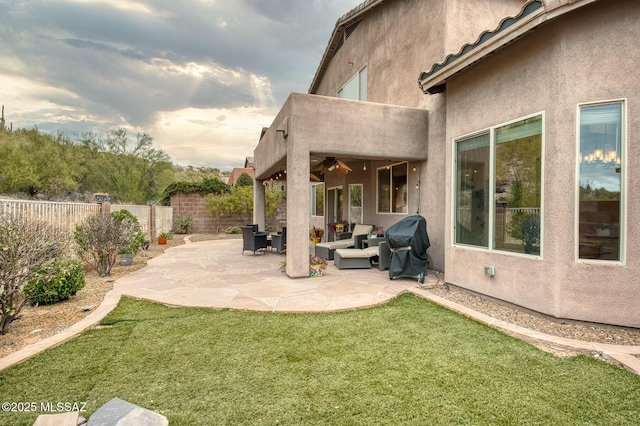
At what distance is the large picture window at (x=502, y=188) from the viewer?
4.55m

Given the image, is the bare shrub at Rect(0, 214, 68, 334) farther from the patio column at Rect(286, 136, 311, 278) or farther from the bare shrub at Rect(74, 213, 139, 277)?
the patio column at Rect(286, 136, 311, 278)

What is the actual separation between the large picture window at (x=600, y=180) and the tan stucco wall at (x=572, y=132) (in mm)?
96

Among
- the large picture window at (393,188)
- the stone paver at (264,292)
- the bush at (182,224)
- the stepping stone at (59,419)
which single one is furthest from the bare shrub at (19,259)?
the bush at (182,224)

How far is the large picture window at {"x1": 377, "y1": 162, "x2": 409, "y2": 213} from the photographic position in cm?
868

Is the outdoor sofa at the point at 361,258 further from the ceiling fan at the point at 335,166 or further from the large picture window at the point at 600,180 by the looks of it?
the large picture window at the point at 600,180

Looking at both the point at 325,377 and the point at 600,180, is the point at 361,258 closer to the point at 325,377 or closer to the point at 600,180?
the point at 600,180

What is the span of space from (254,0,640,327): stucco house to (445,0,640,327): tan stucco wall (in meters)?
0.01

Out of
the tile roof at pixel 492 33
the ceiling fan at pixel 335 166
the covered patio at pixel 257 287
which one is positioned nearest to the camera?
the tile roof at pixel 492 33

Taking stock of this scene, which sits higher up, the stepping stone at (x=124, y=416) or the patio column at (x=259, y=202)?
the patio column at (x=259, y=202)

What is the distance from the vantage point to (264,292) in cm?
573

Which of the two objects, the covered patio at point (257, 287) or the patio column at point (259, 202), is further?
the patio column at point (259, 202)

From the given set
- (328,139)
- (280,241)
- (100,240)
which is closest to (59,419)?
(100,240)

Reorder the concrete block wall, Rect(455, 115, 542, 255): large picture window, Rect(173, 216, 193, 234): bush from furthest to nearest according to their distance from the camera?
the concrete block wall < Rect(173, 216, 193, 234): bush < Rect(455, 115, 542, 255): large picture window

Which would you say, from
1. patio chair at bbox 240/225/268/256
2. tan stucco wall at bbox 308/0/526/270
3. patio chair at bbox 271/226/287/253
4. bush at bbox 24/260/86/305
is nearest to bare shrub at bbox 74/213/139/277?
bush at bbox 24/260/86/305
